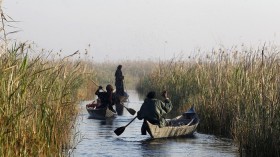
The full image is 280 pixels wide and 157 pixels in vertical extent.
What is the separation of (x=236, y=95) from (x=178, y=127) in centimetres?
214

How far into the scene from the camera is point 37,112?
9.01 metres

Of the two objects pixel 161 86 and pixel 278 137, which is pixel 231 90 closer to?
pixel 278 137

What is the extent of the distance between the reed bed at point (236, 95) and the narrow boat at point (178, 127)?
14.2 inches

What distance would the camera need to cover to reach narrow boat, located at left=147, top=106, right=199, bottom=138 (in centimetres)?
1639

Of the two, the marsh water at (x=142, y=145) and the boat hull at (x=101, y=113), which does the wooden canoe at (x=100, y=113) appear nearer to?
the boat hull at (x=101, y=113)

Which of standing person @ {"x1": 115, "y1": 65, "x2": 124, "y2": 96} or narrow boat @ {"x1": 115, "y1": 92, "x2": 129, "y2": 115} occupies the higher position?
standing person @ {"x1": 115, "y1": 65, "x2": 124, "y2": 96}

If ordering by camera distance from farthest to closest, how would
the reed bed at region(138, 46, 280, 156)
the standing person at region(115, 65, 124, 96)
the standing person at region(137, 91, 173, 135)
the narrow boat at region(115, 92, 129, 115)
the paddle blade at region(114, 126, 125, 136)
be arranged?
1. the standing person at region(115, 65, 124, 96)
2. the narrow boat at region(115, 92, 129, 115)
3. the paddle blade at region(114, 126, 125, 136)
4. the standing person at region(137, 91, 173, 135)
5. the reed bed at region(138, 46, 280, 156)

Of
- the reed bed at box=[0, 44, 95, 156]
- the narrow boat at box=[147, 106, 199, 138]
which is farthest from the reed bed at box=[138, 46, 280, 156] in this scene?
the reed bed at box=[0, 44, 95, 156]

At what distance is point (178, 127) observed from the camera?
16953mm

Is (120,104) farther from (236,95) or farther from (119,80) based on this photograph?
(236,95)

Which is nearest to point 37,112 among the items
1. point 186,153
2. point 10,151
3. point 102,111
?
point 10,151

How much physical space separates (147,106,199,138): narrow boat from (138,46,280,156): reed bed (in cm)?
36

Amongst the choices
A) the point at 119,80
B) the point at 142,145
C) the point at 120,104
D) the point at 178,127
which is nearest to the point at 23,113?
the point at 142,145

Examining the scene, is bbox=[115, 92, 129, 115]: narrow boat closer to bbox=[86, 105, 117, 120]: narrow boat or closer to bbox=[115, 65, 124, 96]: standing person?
bbox=[115, 65, 124, 96]: standing person
